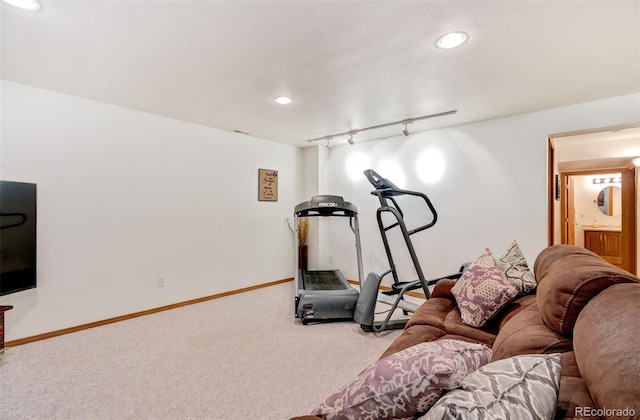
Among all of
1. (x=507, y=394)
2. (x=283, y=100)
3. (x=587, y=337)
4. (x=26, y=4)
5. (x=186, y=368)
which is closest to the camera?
(x=507, y=394)

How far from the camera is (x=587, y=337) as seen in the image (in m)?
0.84

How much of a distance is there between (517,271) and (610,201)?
22.9 ft

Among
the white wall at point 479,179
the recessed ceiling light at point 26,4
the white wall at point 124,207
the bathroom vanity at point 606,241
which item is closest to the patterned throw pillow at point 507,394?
the recessed ceiling light at point 26,4

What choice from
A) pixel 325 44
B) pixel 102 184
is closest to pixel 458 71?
pixel 325 44

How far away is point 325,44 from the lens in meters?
2.09

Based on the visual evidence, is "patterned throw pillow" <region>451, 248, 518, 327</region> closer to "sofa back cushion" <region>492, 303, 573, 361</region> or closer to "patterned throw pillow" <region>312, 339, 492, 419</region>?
"sofa back cushion" <region>492, 303, 573, 361</region>

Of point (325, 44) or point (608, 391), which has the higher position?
point (325, 44)

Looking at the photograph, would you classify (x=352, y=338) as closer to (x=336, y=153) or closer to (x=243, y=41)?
(x=243, y=41)

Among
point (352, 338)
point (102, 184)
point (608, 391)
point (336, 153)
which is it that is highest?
point (336, 153)

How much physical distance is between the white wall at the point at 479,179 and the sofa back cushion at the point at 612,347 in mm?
2933

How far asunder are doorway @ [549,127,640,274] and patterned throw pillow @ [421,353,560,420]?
15.4ft

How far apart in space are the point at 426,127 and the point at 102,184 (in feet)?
12.7

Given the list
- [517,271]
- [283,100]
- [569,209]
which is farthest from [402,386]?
[569,209]

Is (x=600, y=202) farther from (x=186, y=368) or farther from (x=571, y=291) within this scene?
(x=186, y=368)
